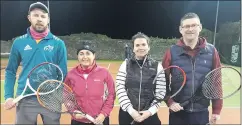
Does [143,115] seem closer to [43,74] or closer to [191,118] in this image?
[191,118]

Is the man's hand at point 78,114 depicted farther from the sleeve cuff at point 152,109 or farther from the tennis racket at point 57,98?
the sleeve cuff at point 152,109

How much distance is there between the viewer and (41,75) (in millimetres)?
2004

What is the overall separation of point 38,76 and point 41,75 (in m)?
0.02

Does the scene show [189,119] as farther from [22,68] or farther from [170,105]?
[22,68]

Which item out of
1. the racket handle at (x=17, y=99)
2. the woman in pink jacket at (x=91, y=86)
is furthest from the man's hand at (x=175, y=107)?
the racket handle at (x=17, y=99)

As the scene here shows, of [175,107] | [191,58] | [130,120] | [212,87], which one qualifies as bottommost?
[130,120]

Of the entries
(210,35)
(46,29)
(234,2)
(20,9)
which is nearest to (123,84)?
(46,29)

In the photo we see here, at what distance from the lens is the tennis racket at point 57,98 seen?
1897 mm

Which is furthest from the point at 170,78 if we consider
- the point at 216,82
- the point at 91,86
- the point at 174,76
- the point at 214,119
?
the point at 91,86

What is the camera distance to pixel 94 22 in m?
4.40

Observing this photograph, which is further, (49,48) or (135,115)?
(49,48)

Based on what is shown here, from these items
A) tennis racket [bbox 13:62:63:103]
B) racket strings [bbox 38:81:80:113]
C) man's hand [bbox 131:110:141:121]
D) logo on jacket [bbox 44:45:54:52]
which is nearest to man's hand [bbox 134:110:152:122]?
man's hand [bbox 131:110:141:121]

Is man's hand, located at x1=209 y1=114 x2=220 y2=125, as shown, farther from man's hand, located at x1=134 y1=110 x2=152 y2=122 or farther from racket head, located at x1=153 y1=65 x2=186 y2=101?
man's hand, located at x1=134 y1=110 x2=152 y2=122

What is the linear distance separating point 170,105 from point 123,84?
341mm
